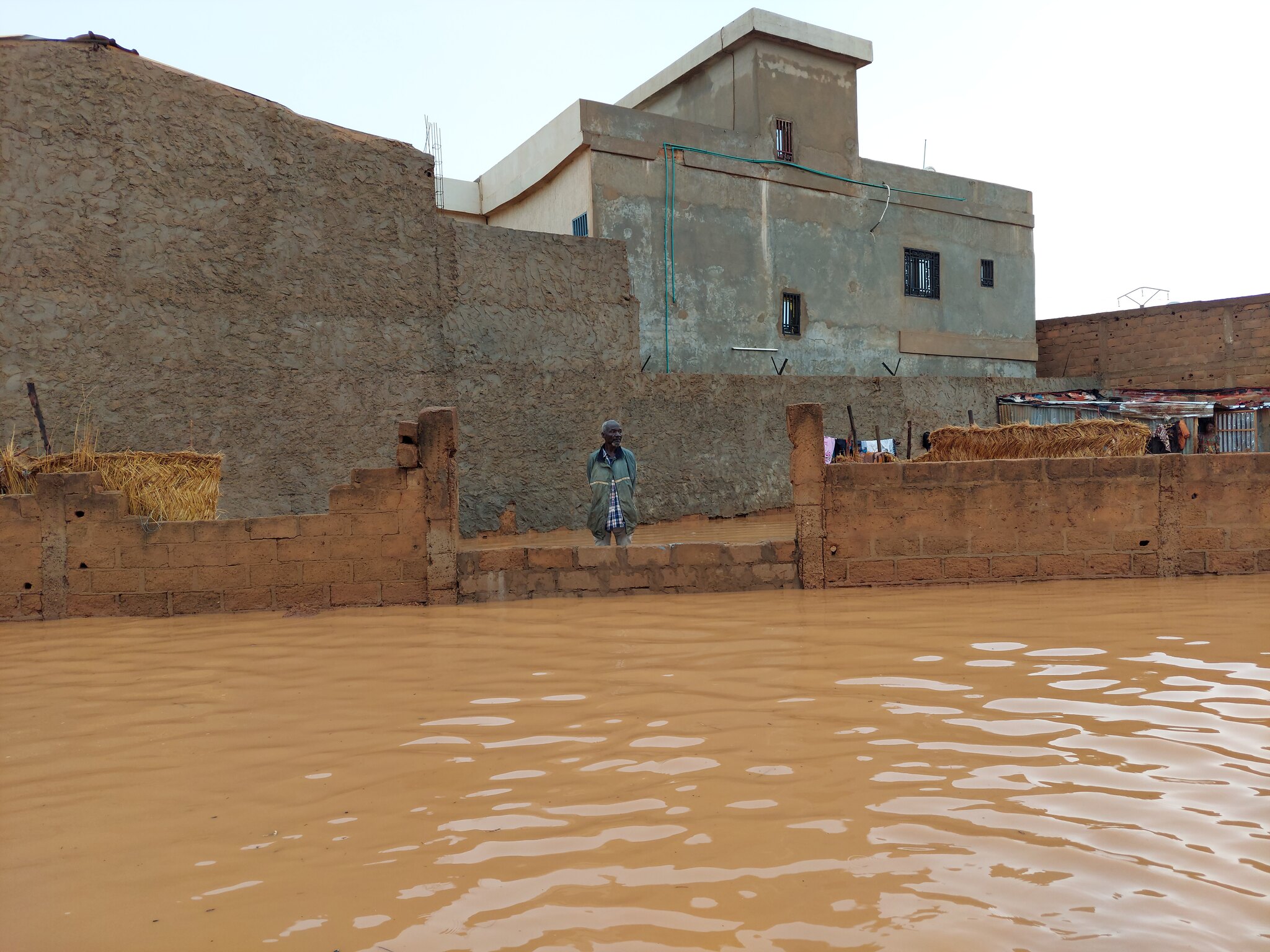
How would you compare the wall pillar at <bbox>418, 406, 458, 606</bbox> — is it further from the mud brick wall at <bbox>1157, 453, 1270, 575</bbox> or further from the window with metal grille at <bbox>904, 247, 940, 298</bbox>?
the window with metal grille at <bbox>904, 247, 940, 298</bbox>

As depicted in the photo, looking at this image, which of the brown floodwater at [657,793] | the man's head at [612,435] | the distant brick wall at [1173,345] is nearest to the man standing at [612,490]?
the man's head at [612,435]

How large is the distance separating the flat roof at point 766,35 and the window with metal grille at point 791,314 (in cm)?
545

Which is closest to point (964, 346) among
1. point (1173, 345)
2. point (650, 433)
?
point (1173, 345)

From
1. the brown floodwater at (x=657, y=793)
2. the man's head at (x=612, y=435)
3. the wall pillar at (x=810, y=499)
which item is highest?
the man's head at (x=612, y=435)

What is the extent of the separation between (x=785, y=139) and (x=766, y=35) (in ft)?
6.95

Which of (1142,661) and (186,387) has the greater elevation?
(186,387)

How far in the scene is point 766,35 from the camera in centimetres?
1934

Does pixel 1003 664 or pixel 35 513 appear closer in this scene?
pixel 1003 664

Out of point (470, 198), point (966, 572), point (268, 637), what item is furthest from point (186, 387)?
point (470, 198)

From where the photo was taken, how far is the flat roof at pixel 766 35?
1927 cm

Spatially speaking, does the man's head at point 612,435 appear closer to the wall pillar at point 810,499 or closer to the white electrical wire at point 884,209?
the wall pillar at point 810,499

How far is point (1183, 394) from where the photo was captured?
19.6m

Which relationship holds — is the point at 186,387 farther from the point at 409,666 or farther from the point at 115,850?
the point at 115,850

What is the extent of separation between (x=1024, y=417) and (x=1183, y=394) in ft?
12.6
